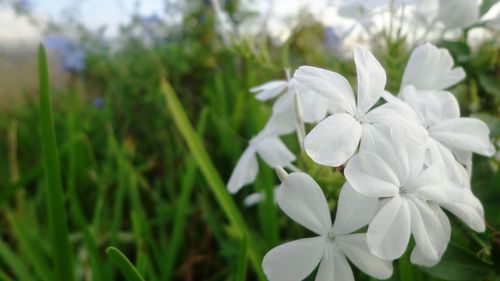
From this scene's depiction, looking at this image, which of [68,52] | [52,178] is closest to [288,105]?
[52,178]

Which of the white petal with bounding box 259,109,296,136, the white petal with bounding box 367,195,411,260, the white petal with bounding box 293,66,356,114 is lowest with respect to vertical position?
the white petal with bounding box 367,195,411,260

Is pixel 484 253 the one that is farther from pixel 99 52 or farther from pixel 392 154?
pixel 99 52

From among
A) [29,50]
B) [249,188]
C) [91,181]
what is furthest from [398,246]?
[29,50]

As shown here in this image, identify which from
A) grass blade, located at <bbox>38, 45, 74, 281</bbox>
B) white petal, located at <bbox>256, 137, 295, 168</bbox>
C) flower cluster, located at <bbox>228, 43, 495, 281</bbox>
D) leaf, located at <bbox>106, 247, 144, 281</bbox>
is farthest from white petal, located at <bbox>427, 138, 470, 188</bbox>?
grass blade, located at <bbox>38, 45, 74, 281</bbox>

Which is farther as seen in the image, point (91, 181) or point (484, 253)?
point (91, 181)

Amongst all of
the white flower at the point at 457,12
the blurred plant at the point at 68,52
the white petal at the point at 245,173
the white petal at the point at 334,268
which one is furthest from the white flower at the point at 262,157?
the blurred plant at the point at 68,52

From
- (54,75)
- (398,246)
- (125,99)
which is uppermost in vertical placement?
(398,246)

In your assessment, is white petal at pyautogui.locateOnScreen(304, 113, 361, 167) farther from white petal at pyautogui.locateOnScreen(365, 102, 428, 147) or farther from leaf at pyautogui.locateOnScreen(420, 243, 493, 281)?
leaf at pyautogui.locateOnScreen(420, 243, 493, 281)
